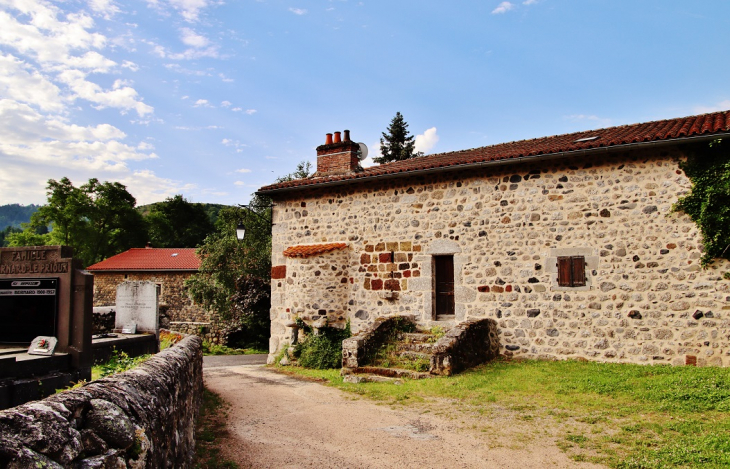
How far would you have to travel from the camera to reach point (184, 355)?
533 cm

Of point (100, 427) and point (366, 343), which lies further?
point (366, 343)

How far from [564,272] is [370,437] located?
5.90 meters

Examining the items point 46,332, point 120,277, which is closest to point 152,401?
point 46,332

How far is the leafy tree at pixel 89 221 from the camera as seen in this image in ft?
119

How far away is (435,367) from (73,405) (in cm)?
740

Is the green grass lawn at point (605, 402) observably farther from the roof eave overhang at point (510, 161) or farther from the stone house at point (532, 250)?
the roof eave overhang at point (510, 161)

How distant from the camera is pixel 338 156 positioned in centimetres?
1360

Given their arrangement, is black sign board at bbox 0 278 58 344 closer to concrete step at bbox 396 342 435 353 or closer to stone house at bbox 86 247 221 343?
concrete step at bbox 396 342 435 353

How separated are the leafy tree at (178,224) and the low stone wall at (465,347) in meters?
41.1

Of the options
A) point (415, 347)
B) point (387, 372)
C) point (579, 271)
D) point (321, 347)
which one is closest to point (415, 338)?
point (415, 347)

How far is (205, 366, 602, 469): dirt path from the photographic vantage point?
4867mm

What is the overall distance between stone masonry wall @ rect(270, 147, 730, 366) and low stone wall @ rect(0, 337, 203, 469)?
316 inches

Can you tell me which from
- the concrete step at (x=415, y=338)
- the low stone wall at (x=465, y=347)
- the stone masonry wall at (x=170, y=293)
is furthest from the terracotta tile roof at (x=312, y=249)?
the stone masonry wall at (x=170, y=293)

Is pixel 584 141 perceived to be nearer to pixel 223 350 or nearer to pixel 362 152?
pixel 362 152
